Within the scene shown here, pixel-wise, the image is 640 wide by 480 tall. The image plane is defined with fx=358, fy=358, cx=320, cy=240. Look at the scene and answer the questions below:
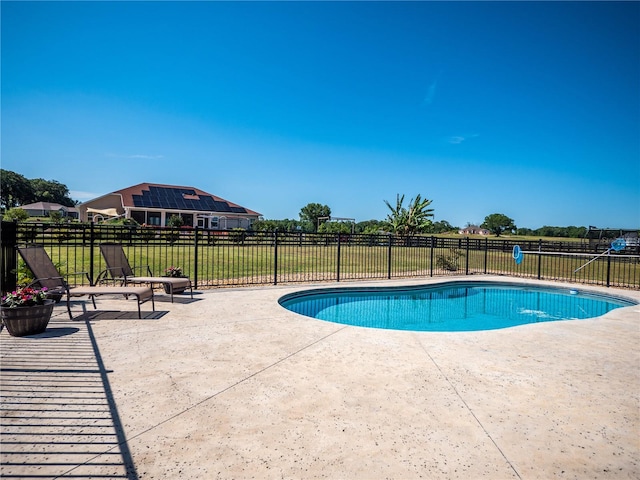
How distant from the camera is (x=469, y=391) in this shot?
11.9 feet

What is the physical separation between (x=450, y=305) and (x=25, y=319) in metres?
9.95

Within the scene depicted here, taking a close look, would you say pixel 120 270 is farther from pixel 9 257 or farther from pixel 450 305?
pixel 450 305

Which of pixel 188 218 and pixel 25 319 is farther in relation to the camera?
pixel 188 218

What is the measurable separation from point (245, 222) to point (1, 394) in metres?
42.7

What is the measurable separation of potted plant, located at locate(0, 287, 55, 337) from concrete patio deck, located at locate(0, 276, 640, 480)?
0.73ft

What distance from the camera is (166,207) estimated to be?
3975cm

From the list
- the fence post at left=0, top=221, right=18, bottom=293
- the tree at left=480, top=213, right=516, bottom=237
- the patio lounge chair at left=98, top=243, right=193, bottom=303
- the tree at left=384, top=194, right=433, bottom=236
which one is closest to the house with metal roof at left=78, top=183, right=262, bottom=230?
the tree at left=384, top=194, right=433, bottom=236

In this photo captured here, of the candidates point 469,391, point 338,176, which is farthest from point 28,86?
point 338,176

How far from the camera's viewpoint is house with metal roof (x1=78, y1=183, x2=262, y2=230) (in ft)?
128

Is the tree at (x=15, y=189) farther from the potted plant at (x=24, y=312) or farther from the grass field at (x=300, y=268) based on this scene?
the potted plant at (x=24, y=312)

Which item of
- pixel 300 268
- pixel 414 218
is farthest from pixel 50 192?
pixel 300 268

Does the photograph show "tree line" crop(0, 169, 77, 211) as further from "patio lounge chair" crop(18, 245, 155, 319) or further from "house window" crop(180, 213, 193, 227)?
"patio lounge chair" crop(18, 245, 155, 319)

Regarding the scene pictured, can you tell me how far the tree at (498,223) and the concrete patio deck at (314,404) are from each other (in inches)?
3312

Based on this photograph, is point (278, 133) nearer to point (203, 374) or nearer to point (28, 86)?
point (28, 86)
